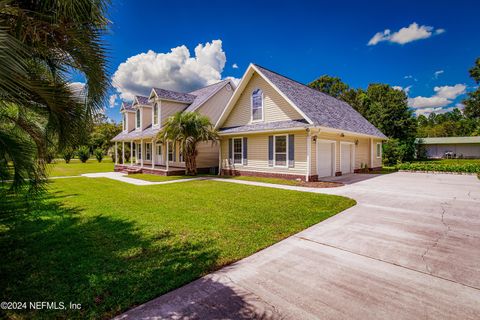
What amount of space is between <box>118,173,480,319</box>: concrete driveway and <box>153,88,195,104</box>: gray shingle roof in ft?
56.8

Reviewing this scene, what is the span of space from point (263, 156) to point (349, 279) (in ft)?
39.3

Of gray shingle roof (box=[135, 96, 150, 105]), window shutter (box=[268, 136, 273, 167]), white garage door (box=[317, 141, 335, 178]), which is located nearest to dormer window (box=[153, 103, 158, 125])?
gray shingle roof (box=[135, 96, 150, 105])

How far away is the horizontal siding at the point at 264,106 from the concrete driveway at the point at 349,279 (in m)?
9.41

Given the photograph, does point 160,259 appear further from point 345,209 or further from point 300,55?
point 300,55

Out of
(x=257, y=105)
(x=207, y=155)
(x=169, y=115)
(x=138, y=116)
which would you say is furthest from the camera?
(x=138, y=116)

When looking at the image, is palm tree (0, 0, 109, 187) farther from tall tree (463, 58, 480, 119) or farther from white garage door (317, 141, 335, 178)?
tall tree (463, 58, 480, 119)

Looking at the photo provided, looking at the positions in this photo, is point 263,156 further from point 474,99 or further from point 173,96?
point 474,99

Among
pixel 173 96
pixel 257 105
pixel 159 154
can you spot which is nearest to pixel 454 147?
pixel 257 105

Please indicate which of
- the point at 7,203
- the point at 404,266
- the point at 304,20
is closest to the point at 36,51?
the point at 404,266

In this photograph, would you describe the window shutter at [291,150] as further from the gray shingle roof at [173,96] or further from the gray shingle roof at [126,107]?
the gray shingle roof at [126,107]

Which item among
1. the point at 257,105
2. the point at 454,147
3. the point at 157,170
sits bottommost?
the point at 157,170

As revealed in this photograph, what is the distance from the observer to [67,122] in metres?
3.39

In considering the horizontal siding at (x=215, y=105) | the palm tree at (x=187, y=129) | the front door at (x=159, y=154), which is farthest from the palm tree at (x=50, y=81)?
the front door at (x=159, y=154)

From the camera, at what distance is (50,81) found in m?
3.21
